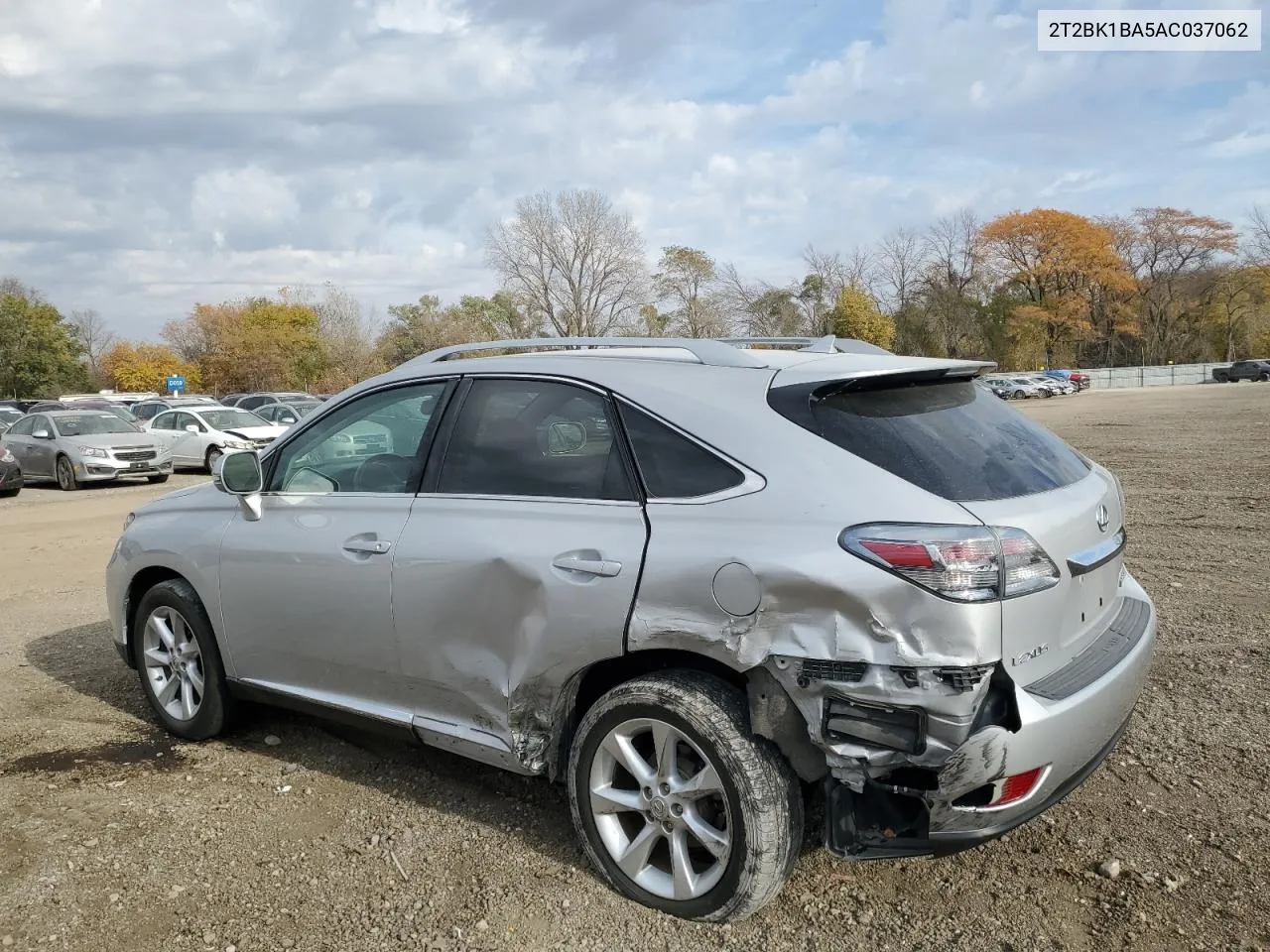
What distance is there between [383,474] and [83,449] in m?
17.1

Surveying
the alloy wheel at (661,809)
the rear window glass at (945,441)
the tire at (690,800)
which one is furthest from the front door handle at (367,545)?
the rear window glass at (945,441)

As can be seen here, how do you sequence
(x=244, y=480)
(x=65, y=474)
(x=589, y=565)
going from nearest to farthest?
(x=589, y=565)
(x=244, y=480)
(x=65, y=474)

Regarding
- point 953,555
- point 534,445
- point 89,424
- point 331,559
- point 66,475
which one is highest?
point 534,445

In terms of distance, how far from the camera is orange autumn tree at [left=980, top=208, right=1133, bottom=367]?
78.9 m

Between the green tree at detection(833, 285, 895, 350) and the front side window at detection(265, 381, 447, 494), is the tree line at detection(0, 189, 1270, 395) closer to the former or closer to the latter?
the green tree at detection(833, 285, 895, 350)

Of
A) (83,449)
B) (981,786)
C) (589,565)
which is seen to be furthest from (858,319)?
(981,786)

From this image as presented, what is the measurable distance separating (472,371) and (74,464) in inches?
690

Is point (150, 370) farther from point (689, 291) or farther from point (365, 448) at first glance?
point (365, 448)

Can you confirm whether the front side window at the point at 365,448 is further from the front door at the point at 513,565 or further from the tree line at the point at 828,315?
the tree line at the point at 828,315

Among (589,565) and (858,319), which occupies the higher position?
(589,565)

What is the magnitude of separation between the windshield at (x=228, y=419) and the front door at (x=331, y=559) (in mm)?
18301

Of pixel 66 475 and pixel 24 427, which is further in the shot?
pixel 24 427

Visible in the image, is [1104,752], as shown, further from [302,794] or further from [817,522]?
[302,794]

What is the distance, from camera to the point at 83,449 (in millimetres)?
18047
